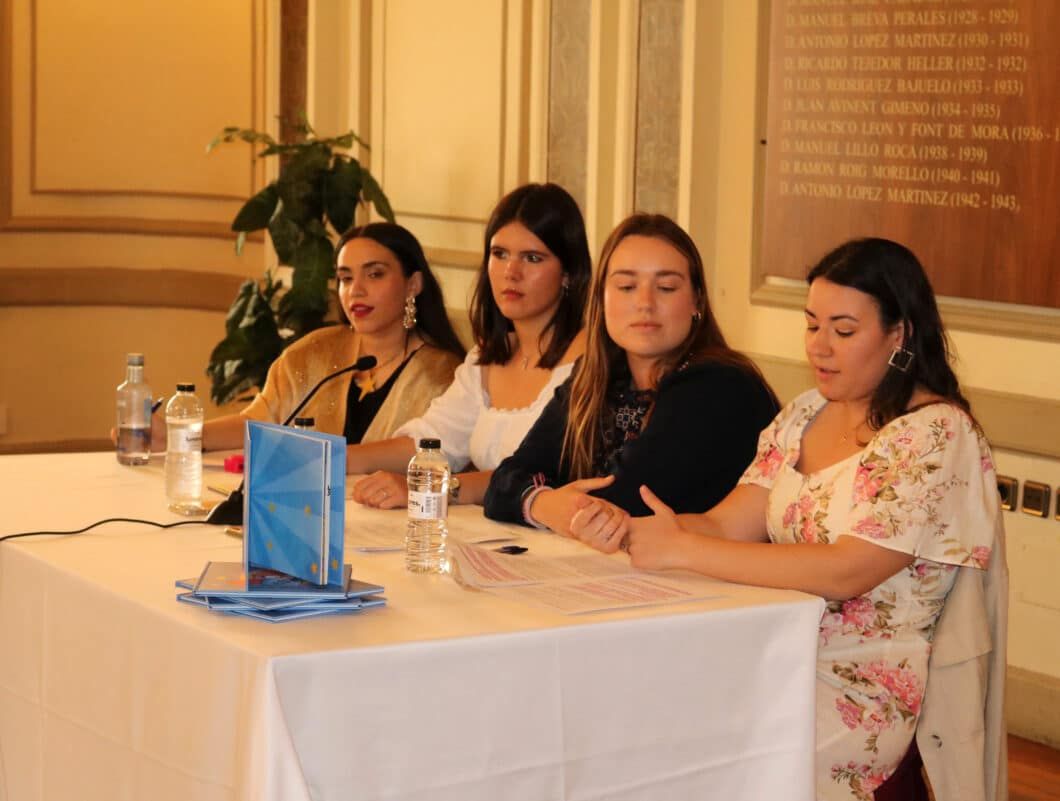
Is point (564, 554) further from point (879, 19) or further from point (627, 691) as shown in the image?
point (879, 19)

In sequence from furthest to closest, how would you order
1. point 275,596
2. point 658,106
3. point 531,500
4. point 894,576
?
point 658,106 < point 531,500 < point 894,576 < point 275,596

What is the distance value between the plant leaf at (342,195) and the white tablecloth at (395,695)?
3.03 meters

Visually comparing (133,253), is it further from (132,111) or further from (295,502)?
(295,502)

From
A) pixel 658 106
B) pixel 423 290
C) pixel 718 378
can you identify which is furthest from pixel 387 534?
pixel 658 106

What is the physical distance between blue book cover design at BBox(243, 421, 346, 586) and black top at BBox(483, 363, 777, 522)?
2.22 feet

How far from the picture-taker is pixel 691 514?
2600 mm

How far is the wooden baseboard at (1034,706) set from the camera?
11.7 feet

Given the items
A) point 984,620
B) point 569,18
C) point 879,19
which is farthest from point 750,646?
point 569,18

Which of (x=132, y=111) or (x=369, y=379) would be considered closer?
(x=369, y=379)

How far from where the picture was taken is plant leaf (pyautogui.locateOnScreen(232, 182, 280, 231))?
17.6ft

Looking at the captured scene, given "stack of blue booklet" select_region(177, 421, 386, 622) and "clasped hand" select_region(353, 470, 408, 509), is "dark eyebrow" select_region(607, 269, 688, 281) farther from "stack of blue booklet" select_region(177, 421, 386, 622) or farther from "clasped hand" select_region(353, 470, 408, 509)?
"stack of blue booklet" select_region(177, 421, 386, 622)

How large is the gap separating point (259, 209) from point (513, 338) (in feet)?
7.59

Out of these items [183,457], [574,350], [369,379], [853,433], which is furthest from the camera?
[369,379]

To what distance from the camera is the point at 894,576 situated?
229 centimetres
